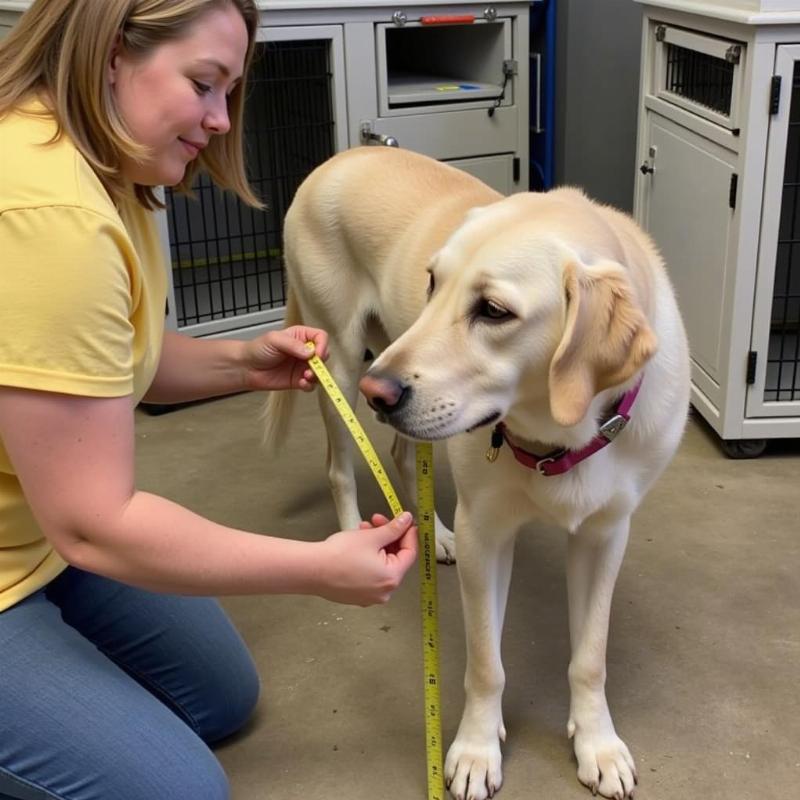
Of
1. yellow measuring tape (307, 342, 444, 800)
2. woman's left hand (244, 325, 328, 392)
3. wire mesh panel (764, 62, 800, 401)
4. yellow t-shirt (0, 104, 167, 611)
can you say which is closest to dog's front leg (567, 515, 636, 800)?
yellow measuring tape (307, 342, 444, 800)

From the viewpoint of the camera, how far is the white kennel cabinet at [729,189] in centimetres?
221

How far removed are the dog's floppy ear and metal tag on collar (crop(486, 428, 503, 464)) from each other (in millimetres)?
224

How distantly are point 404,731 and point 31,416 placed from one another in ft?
2.95

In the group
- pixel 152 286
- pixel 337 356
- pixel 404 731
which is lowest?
pixel 404 731

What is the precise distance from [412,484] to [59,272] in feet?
4.30

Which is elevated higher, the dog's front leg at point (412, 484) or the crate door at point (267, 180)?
the crate door at point (267, 180)

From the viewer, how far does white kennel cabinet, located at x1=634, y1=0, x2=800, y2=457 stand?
2.21 metres

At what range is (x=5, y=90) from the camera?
3.87 feet

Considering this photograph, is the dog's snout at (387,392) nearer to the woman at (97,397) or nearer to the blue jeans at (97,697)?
the woman at (97,397)

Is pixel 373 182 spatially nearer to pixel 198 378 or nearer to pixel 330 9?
pixel 198 378

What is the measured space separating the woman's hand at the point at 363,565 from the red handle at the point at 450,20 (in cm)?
206

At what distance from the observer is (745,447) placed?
2.53 meters

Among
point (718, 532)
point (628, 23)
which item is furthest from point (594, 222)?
point (628, 23)

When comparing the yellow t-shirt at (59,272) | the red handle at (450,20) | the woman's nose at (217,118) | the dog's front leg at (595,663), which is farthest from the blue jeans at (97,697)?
the red handle at (450,20)
